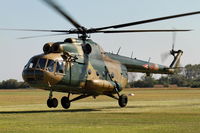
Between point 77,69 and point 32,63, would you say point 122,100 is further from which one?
point 32,63

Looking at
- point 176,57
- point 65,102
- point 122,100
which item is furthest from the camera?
point 176,57

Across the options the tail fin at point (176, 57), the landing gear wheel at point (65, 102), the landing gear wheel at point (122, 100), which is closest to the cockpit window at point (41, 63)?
the landing gear wheel at point (65, 102)

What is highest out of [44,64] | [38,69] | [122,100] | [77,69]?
[44,64]

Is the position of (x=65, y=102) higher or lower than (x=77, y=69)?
lower

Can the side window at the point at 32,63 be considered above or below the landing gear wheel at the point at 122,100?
above

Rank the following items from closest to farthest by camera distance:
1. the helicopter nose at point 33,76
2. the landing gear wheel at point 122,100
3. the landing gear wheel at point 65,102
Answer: the helicopter nose at point 33,76 → the landing gear wheel at point 65,102 → the landing gear wheel at point 122,100

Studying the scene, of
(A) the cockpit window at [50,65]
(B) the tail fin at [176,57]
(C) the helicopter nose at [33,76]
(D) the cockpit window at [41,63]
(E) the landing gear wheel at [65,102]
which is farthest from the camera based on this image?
(B) the tail fin at [176,57]

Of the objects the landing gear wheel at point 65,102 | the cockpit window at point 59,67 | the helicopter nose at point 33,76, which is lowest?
the landing gear wheel at point 65,102

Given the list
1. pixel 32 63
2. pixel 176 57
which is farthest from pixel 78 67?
pixel 176 57

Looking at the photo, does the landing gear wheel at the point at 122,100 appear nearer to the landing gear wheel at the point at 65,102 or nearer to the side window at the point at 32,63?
the landing gear wheel at the point at 65,102

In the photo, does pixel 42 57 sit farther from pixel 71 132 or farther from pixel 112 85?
pixel 71 132

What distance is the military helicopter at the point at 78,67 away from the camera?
1044 inches

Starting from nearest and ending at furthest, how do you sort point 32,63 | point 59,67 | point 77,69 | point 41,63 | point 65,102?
point 41,63, point 32,63, point 59,67, point 77,69, point 65,102

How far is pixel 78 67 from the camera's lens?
28.9 meters
